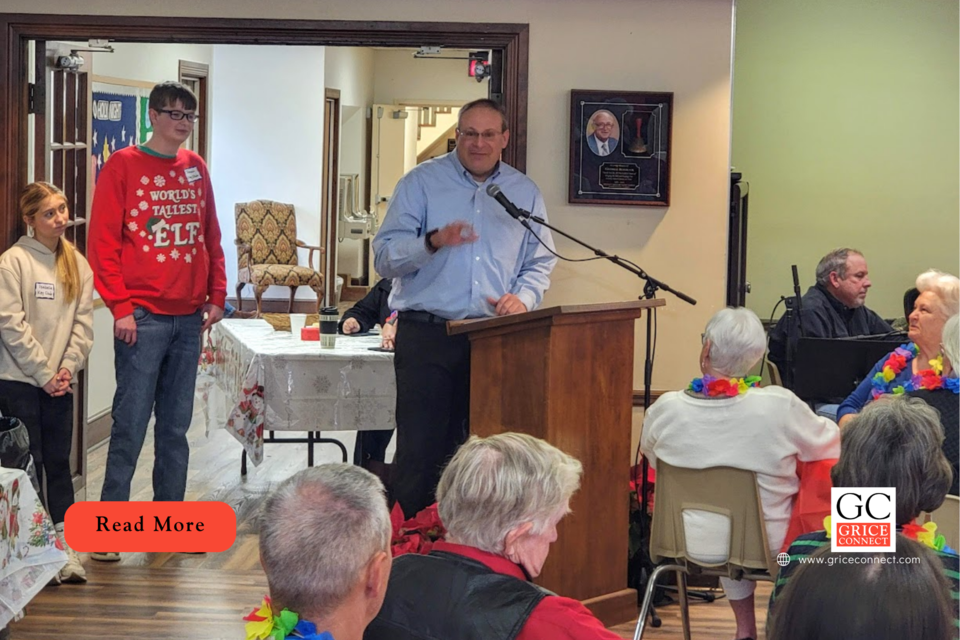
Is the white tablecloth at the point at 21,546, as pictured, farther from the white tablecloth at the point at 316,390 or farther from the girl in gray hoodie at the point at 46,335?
the white tablecloth at the point at 316,390

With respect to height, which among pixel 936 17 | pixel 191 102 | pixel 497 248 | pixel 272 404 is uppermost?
pixel 936 17

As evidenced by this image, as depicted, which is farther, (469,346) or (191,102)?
(191,102)

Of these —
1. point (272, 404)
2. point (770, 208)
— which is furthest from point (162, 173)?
point (770, 208)

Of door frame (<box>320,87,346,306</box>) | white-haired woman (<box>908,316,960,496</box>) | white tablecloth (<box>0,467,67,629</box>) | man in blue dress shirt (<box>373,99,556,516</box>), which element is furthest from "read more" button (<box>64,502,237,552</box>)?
door frame (<box>320,87,346,306</box>)

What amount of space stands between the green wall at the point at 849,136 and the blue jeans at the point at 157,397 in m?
3.54

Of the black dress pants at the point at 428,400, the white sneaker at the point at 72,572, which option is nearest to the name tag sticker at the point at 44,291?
the white sneaker at the point at 72,572

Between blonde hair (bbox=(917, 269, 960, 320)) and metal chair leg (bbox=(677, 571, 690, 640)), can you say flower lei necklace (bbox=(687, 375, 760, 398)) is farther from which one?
blonde hair (bbox=(917, 269, 960, 320))

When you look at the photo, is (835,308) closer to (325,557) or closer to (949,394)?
(949,394)

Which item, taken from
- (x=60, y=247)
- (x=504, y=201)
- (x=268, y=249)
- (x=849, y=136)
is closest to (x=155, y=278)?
(x=60, y=247)

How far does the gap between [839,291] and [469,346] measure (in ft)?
7.11

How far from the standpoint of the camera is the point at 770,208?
6.80 meters

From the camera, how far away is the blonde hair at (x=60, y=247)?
4250 millimetres

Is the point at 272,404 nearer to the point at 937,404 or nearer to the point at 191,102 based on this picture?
the point at 191,102

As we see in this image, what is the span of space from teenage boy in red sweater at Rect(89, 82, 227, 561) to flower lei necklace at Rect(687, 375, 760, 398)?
204cm
